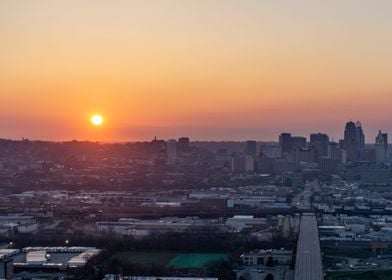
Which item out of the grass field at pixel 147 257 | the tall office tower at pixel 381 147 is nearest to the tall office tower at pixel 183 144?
the tall office tower at pixel 381 147

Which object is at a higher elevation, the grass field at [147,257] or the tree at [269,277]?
the grass field at [147,257]

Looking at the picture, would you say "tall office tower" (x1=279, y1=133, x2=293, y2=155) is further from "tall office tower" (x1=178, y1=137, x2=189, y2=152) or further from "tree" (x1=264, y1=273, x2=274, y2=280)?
"tree" (x1=264, y1=273, x2=274, y2=280)

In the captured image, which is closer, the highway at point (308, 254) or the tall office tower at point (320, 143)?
the highway at point (308, 254)

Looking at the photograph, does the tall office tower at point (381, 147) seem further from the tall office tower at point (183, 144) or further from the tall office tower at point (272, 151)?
the tall office tower at point (183, 144)

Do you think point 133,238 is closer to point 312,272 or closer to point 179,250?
point 179,250

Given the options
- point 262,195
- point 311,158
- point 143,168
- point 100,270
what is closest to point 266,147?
point 311,158
